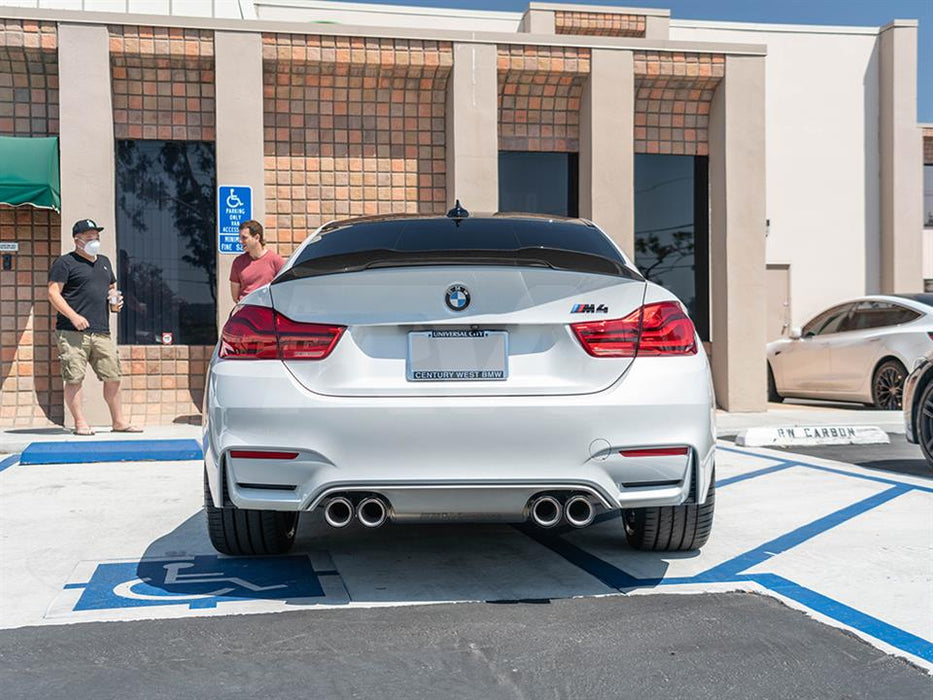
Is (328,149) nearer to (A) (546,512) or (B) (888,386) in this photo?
(B) (888,386)

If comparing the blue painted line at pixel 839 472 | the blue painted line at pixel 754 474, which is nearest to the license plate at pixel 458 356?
the blue painted line at pixel 754 474

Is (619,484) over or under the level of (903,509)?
over

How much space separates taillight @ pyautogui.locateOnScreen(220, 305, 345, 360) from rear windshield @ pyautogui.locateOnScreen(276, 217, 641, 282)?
0.21 metres

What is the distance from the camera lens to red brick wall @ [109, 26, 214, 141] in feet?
35.0

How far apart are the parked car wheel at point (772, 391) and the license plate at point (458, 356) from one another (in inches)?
449

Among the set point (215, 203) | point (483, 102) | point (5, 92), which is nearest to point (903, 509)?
point (483, 102)

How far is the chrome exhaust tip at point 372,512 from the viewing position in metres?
3.56

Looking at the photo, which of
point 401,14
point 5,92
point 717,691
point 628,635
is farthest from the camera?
point 401,14

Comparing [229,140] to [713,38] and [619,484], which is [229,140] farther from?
[713,38]

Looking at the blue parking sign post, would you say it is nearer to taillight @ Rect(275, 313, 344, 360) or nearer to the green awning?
the green awning

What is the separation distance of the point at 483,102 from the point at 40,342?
558cm

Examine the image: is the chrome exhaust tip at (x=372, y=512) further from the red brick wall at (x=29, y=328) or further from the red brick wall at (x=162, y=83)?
the red brick wall at (x=162, y=83)

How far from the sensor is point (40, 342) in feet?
35.6

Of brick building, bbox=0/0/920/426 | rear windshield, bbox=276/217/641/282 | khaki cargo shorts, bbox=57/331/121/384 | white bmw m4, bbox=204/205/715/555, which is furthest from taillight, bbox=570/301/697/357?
brick building, bbox=0/0/920/426
